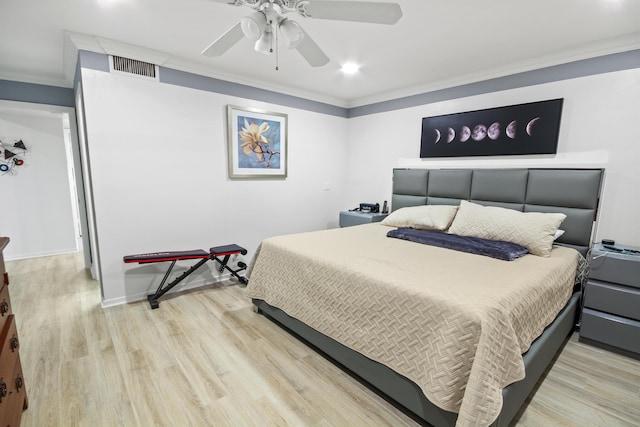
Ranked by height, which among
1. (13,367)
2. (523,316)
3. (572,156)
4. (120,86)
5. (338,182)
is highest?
(120,86)

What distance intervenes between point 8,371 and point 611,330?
3.76 m

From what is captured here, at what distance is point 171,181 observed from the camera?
316 centimetres

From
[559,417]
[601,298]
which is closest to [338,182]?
[601,298]

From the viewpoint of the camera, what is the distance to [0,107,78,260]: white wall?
4367 mm

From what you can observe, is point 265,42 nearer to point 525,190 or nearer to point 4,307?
point 4,307

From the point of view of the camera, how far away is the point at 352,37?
2.46 m

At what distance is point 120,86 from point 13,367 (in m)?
2.42

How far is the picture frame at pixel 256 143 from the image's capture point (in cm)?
355

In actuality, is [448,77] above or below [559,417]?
above

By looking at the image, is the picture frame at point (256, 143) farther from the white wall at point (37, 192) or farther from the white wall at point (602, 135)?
the white wall at point (37, 192)

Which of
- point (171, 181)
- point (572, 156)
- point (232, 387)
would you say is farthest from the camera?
point (171, 181)

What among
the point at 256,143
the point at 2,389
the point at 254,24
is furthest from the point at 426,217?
the point at 2,389

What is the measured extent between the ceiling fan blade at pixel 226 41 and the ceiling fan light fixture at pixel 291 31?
27 cm

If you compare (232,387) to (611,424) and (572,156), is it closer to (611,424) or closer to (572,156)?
(611,424)
